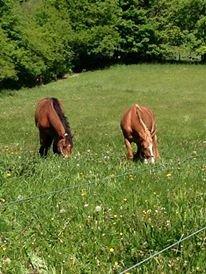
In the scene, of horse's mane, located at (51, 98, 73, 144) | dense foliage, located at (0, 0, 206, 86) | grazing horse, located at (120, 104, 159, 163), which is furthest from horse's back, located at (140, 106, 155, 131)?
dense foliage, located at (0, 0, 206, 86)

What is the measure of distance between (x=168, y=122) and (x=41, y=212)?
24.9 m

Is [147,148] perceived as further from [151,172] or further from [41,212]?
[41,212]

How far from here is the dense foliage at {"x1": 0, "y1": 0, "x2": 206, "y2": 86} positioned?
5625 centimetres

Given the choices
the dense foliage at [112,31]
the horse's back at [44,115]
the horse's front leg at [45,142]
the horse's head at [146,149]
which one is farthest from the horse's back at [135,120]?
the dense foliage at [112,31]

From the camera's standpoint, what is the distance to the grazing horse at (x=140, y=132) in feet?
43.7

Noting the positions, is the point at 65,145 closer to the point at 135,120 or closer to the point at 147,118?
the point at 135,120

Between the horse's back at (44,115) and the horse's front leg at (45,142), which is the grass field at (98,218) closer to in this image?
the horse's back at (44,115)

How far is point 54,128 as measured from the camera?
14.4 meters

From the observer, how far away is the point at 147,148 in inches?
522

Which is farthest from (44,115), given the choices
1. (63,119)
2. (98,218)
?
(98,218)

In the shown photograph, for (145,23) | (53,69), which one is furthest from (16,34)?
(145,23)

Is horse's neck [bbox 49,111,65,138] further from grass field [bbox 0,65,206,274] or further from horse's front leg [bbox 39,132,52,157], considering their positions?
grass field [bbox 0,65,206,274]

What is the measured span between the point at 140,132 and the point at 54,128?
2180 millimetres

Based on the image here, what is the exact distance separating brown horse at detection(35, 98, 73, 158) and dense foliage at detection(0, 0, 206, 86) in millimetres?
37621
